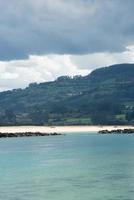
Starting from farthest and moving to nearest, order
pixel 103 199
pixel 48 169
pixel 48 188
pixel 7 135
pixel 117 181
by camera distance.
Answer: pixel 7 135
pixel 48 169
pixel 117 181
pixel 48 188
pixel 103 199

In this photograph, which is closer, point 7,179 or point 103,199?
point 103,199

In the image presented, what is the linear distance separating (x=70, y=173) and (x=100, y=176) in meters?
5.33

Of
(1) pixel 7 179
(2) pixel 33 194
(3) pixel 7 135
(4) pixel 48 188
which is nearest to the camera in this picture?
(2) pixel 33 194

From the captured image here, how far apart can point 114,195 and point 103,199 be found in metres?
2.37

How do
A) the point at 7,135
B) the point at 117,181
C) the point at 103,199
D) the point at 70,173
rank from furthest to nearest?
the point at 7,135
the point at 70,173
the point at 117,181
the point at 103,199

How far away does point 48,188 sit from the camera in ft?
180

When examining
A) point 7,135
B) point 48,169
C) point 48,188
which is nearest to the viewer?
point 48,188

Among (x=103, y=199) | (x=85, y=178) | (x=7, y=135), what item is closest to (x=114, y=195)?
(x=103, y=199)

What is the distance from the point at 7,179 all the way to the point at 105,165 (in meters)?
17.9

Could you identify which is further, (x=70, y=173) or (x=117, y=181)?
(x=70, y=173)

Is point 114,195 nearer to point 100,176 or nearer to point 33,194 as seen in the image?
point 33,194

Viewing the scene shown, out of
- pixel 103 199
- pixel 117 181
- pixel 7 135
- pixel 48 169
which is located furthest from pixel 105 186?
pixel 7 135

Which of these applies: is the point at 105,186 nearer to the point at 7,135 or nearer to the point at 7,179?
the point at 7,179

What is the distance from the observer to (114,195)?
1959 inches
